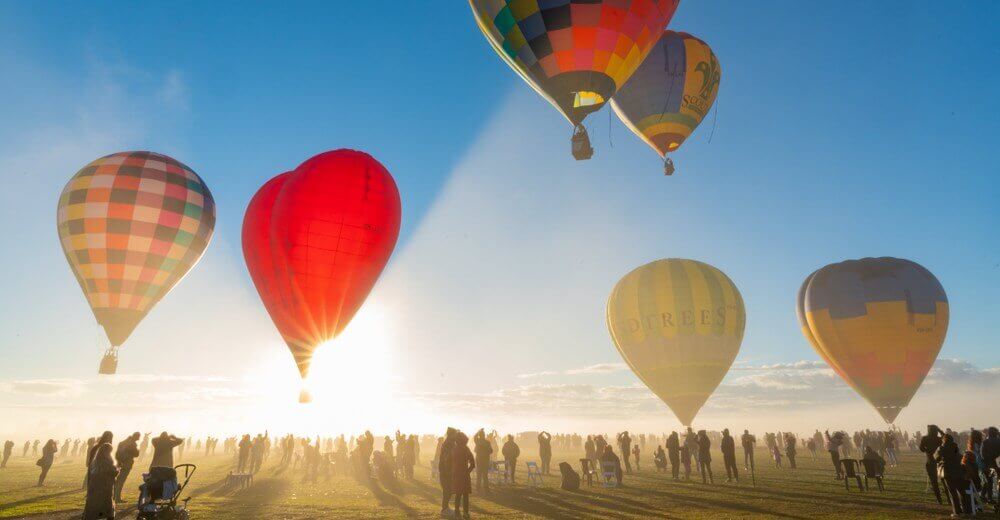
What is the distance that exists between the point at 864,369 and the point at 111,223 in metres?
42.7

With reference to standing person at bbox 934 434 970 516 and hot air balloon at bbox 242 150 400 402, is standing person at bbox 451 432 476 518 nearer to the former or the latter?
hot air balloon at bbox 242 150 400 402

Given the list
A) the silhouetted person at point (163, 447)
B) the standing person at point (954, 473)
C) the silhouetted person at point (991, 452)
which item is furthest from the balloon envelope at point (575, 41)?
the silhouetted person at point (163, 447)

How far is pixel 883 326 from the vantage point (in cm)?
3422

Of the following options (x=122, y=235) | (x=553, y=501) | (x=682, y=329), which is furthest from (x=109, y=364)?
(x=682, y=329)

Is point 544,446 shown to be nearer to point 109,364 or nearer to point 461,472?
point 461,472

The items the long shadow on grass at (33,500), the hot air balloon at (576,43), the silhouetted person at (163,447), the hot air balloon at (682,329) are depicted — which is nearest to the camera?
the silhouetted person at (163,447)

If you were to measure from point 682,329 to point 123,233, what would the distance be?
29554 millimetres

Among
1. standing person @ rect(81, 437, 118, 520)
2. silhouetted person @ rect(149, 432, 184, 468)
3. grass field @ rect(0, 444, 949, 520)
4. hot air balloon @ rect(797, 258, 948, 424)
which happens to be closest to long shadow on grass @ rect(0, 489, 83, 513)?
grass field @ rect(0, 444, 949, 520)

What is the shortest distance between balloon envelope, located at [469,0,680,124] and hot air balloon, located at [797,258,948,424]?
76.2 feet

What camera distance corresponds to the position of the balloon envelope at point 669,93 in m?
31.2

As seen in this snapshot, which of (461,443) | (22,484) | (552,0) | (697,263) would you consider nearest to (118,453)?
(461,443)

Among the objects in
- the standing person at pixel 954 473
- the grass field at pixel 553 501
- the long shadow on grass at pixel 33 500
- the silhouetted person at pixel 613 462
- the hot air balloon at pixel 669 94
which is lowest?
the long shadow on grass at pixel 33 500

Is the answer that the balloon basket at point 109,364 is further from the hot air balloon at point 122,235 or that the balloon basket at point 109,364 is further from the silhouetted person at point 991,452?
the silhouetted person at point 991,452

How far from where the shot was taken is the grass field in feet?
44.1
